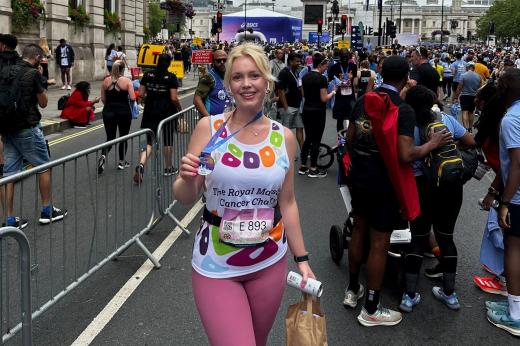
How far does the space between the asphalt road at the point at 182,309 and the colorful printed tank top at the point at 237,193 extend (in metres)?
1.61

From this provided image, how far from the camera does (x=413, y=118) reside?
4148mm

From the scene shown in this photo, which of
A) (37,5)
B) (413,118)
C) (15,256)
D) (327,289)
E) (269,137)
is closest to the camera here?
(269,137)

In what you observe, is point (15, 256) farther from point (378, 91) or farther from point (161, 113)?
point (161, 113)

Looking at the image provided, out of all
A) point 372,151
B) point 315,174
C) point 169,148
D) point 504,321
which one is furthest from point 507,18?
point 372,151

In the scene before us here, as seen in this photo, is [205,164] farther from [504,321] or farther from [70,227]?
[504,321]

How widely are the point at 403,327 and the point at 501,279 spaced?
1357 mm

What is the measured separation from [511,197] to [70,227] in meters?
3.24

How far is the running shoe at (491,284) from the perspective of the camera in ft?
16.9

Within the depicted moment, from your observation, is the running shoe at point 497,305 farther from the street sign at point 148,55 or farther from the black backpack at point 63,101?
the street sign at point 148,55

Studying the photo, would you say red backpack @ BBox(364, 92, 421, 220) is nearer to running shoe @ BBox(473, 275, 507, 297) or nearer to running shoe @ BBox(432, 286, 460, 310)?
running shoe @ BBox(432, 286, 460, 310)

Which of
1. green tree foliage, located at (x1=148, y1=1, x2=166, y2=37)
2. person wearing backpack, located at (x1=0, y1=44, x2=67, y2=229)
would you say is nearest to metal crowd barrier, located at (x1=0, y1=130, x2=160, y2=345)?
person wearing backpack, located at (x1=0, y1=44, x2=67, y2=229)

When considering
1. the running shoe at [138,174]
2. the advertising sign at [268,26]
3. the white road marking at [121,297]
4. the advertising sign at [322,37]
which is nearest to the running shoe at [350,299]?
the white road marking at [121,297]

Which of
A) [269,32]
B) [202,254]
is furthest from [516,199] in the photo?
[269,32]

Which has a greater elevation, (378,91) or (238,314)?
(378,91)
